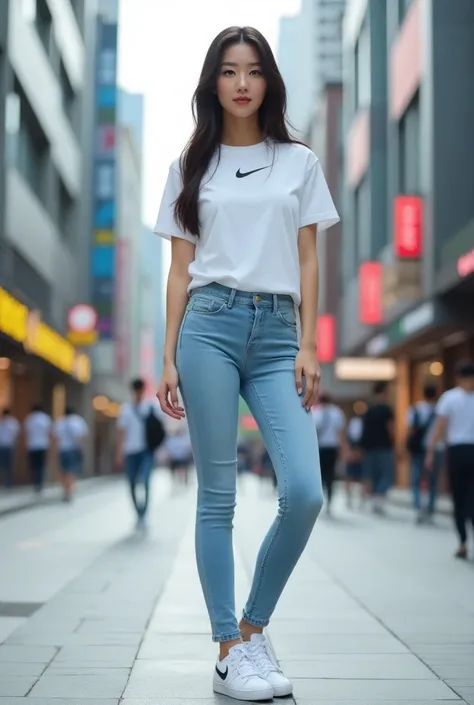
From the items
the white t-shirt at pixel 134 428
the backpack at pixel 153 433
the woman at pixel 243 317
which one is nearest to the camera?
the woman at pixel 243 317

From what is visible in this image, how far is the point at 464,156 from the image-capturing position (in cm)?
1980

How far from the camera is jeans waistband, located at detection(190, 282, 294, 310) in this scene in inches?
145

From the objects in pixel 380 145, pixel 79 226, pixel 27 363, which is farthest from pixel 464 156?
pixel 79 226

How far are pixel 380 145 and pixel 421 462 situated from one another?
14.2 metres

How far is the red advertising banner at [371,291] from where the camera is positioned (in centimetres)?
2631

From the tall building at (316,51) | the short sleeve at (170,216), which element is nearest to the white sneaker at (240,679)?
the short sleeve at (170,216)

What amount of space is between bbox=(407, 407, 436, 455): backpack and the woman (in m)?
10.3

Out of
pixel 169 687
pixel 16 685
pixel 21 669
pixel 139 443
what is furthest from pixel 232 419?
pixel 139 443

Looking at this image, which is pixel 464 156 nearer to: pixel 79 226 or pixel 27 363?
pixel 27 363

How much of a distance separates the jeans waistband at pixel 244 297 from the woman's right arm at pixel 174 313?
115mm

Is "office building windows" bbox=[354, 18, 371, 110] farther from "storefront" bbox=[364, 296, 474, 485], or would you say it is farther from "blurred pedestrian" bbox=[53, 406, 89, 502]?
"blurred pedestrian" bbox=[53, 406, 89, 502]

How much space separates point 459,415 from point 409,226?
12.6m

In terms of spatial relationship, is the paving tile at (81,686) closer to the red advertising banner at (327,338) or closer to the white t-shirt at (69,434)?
the white t-shirt at (69,434)

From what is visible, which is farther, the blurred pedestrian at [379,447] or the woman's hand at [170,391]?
the blurred pedestrian at [379,447]
